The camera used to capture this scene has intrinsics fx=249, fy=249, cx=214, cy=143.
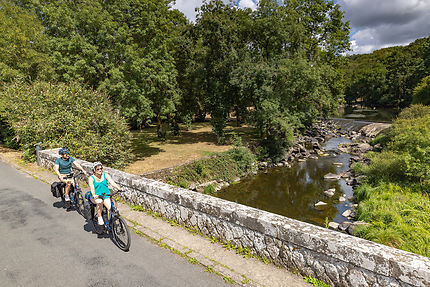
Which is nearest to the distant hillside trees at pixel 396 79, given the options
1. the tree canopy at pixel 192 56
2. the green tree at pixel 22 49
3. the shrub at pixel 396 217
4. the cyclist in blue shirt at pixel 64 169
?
the tree canopy at pixel 192 56

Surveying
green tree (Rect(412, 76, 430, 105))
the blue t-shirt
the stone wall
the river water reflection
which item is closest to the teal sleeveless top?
the stone wall

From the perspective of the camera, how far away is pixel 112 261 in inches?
194

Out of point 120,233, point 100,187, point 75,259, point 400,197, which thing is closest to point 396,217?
point 400,197

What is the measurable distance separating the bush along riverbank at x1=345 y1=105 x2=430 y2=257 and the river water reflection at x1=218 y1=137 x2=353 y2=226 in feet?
4.41

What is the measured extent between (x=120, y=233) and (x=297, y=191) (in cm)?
1302

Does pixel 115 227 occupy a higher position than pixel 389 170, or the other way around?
pixel 115 227

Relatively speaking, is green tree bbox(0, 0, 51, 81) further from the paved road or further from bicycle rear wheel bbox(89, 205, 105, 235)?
bicycle rear wheel bbox(89, 205, 105, 235)

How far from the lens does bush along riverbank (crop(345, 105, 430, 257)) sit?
7968mm

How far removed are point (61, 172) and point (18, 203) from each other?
90.9 inches

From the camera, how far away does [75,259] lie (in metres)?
5.04

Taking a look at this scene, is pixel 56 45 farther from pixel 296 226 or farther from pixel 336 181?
pixel 336 181

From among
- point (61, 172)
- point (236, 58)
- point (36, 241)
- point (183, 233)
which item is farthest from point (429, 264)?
point (236, 58)

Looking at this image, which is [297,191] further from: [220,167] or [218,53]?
[218,53]

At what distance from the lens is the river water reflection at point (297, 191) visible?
13031 mm
